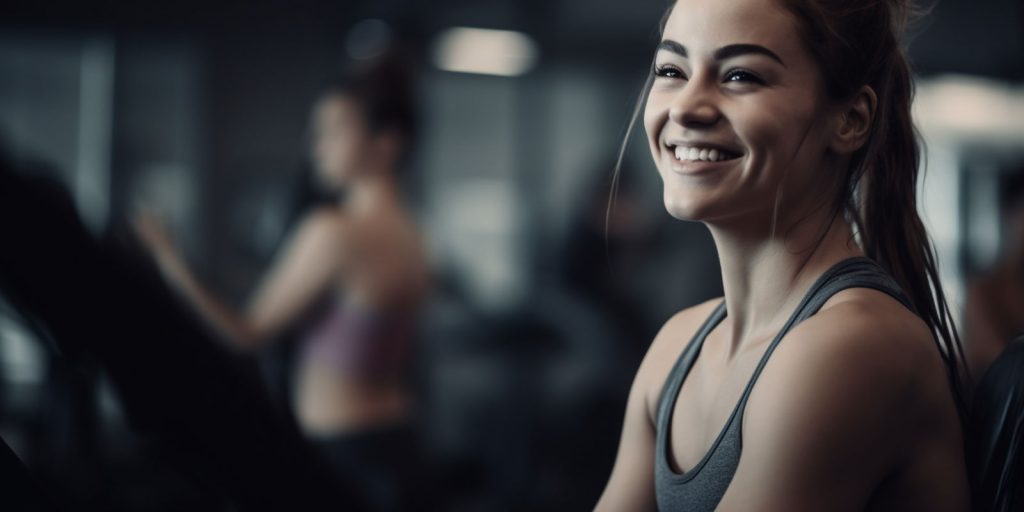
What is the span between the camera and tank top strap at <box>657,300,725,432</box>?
974 millimetres

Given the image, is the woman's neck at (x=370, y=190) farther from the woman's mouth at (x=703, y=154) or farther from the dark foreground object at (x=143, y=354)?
the dark foreground object at (x=143, y=354)

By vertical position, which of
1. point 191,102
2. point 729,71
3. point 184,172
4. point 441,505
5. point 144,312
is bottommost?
A: point 441,505

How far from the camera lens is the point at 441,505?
3.95m

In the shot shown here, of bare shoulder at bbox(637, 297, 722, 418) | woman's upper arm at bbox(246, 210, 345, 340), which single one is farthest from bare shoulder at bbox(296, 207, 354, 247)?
bare shoulder at bbox(637, 297, 722, 418)

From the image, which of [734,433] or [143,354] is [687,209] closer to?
[734,433]

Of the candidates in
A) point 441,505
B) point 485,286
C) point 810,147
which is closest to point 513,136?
point 485,286

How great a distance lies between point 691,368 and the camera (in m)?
0.99

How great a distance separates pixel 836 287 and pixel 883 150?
0.15m

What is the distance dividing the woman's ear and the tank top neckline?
98 millimetres

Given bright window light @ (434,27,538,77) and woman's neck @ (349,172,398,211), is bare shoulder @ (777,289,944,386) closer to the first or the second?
woman's neck @ (349,172,398,211)

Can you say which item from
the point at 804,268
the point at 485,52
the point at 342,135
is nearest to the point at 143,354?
the point at 804,268

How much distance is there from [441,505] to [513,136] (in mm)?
1964

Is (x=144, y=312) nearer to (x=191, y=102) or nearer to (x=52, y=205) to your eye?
(x=52, y=205)

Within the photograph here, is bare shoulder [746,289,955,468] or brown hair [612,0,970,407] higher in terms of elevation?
brown hair [612,0,970,407]
